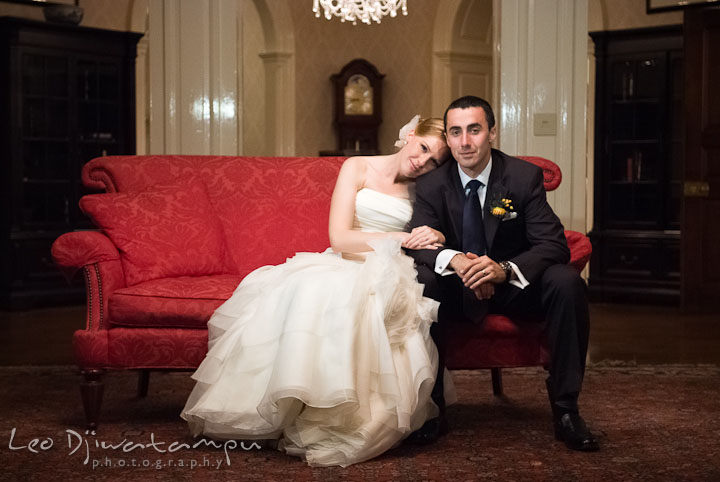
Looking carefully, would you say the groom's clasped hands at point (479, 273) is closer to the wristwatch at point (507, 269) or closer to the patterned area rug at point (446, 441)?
the wristwatch at point (507, 269)

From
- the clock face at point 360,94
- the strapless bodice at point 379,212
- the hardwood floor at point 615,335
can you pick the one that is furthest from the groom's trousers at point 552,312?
the clock face at point 360,94

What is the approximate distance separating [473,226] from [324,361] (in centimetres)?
83

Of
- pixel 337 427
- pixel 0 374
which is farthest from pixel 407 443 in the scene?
pixel 0 374

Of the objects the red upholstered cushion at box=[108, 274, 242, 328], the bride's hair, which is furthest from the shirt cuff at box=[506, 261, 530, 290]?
the red upholstered cushion at box=[108, 274, 242, 328]

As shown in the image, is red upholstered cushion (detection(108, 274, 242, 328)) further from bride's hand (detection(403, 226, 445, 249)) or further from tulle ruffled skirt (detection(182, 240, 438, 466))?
bride's hand (detection(403, 226, 445, 249))

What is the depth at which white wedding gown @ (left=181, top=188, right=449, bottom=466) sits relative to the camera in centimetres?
282

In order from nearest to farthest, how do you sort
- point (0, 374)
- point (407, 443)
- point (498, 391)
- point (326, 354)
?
point (326, 354), point (407, 443), point (498, 391), point (0, 374)

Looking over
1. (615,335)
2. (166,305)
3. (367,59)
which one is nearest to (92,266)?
(166,305)

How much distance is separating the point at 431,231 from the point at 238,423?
97 centimetres

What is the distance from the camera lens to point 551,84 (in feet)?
17.5

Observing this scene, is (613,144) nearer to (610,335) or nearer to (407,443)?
(610,335)

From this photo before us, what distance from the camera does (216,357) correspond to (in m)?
3.02

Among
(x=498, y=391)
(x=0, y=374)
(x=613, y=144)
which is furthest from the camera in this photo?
(x=613, y=144)

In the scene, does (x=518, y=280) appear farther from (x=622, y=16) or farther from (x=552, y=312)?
(x=622, y=16)
